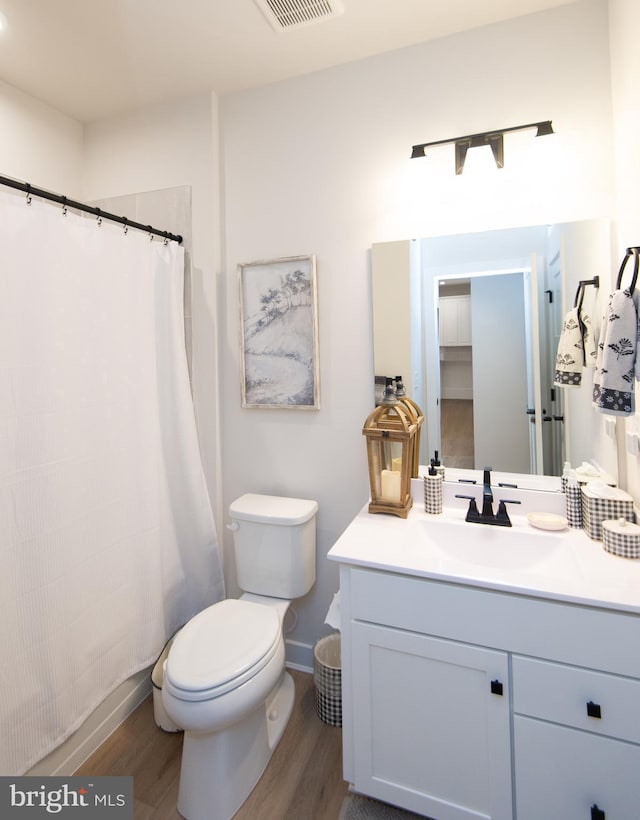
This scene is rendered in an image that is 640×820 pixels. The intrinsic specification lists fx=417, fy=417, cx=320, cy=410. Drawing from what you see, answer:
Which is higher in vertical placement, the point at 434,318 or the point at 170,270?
the point at 170,270

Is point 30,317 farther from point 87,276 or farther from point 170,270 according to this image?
point 170,270

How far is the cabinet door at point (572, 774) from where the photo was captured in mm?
1009

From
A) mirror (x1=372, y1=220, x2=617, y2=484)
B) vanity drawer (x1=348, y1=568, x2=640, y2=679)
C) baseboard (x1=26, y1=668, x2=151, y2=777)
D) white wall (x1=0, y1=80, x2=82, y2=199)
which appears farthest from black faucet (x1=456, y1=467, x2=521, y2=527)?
white wall (x1=0, y1=80, x2=82, y2=199)

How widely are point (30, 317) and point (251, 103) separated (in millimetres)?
1409

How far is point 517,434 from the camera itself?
1.59 m

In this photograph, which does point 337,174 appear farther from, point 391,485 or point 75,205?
point 391,485

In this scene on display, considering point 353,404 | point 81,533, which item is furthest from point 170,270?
point 81,533

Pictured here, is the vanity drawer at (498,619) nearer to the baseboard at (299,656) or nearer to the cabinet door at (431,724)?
the cabinet door at (431,724)

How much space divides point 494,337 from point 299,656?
5.48ft

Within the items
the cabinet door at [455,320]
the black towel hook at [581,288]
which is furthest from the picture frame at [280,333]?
the black towel hook at [581,288]

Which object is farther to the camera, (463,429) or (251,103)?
(251,103)

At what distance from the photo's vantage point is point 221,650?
1.36m

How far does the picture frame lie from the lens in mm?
1849

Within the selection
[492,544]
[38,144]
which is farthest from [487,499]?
[38,144]
